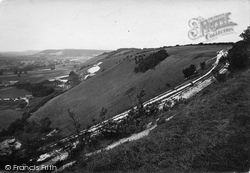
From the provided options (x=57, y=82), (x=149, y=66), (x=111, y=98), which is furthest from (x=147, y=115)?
(x=57, y=82)

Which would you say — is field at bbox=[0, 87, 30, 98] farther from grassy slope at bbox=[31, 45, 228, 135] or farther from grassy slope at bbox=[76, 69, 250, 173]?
grassy slope at bbox=[76, 69, 250, 173]

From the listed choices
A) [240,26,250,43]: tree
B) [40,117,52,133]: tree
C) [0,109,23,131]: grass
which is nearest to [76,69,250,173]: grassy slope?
[40,117,52,133]: tree

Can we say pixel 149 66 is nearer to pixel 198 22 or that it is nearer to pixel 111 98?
pixel 111 98

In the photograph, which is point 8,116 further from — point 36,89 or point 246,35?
point 246,35

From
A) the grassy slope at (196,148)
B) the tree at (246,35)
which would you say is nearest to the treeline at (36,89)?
the grassy slope at (196,148)

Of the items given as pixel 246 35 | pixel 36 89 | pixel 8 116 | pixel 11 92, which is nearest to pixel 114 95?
pixel 8 116

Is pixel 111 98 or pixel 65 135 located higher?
pixel 111 98
